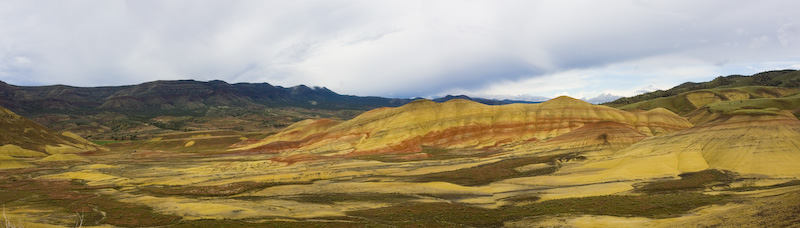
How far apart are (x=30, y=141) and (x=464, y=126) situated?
126 m

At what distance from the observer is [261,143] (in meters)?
148

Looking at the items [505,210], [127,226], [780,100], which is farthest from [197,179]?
[780,100]

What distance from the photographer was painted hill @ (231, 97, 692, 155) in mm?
109500

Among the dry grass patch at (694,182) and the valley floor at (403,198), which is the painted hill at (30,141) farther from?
the dry grass patch at (694,182)

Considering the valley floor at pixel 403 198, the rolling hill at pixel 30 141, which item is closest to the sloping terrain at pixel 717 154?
the valley floor at pixel 403 198

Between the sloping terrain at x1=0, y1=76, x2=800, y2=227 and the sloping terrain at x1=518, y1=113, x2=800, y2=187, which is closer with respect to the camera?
the sloping terrain at x1=0, y1=76, x2=800, y2=227

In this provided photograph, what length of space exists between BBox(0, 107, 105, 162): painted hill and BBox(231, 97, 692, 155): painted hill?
2172 inches

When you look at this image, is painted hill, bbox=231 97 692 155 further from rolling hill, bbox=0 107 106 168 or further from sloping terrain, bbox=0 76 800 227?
rolling hill, bbox=0 107 106 168

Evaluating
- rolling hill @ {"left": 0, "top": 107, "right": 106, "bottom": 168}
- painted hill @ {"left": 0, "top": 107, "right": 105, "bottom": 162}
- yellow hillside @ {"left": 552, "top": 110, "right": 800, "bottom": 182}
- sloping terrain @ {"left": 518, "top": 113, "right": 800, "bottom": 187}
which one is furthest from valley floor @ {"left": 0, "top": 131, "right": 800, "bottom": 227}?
painted hill @ {"left": 0, "top": 107, "right": 105, "bottom": 162}

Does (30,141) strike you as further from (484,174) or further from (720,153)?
(720,153)

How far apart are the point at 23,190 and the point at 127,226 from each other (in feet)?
123

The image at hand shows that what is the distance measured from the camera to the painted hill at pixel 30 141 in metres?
109

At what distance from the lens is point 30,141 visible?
120m

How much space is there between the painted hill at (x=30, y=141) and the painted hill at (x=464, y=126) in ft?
181
